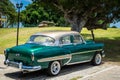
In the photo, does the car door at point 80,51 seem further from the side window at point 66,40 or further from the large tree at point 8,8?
the large tree at point 8,8

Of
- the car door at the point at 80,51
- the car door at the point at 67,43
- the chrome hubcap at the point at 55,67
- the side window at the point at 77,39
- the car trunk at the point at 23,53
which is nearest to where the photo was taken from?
the car trunk at the point at 23,53

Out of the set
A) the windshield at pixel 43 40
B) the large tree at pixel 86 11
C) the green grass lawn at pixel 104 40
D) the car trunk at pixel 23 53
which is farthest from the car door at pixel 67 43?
the large tree at pixel 86 11

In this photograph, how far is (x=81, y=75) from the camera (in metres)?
12.0

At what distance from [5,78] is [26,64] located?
1019 millimetres

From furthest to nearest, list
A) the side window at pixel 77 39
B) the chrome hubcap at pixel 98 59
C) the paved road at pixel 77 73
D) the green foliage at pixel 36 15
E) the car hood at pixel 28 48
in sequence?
the green foliage at pixel 36 15 → the chrome hubcap at pixel 98 59 → the side window at pixel 77 39 → the paved road at pixel 77 73 → the car hood at pixel 28 48

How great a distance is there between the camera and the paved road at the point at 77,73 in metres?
11.5

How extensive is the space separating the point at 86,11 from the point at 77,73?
27.8 feet

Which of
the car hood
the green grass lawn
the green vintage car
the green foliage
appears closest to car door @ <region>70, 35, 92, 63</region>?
the green vintage car

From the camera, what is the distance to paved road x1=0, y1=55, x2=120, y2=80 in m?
11.5

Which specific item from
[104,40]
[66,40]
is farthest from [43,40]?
[104,40]

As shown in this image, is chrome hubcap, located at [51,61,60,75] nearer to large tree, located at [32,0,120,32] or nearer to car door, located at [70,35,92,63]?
car door, located at [70,35,92,63]

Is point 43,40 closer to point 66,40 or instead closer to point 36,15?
point 66,40

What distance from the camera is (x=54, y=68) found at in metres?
11.8

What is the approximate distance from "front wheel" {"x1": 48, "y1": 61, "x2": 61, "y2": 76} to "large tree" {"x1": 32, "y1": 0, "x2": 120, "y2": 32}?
694cm
